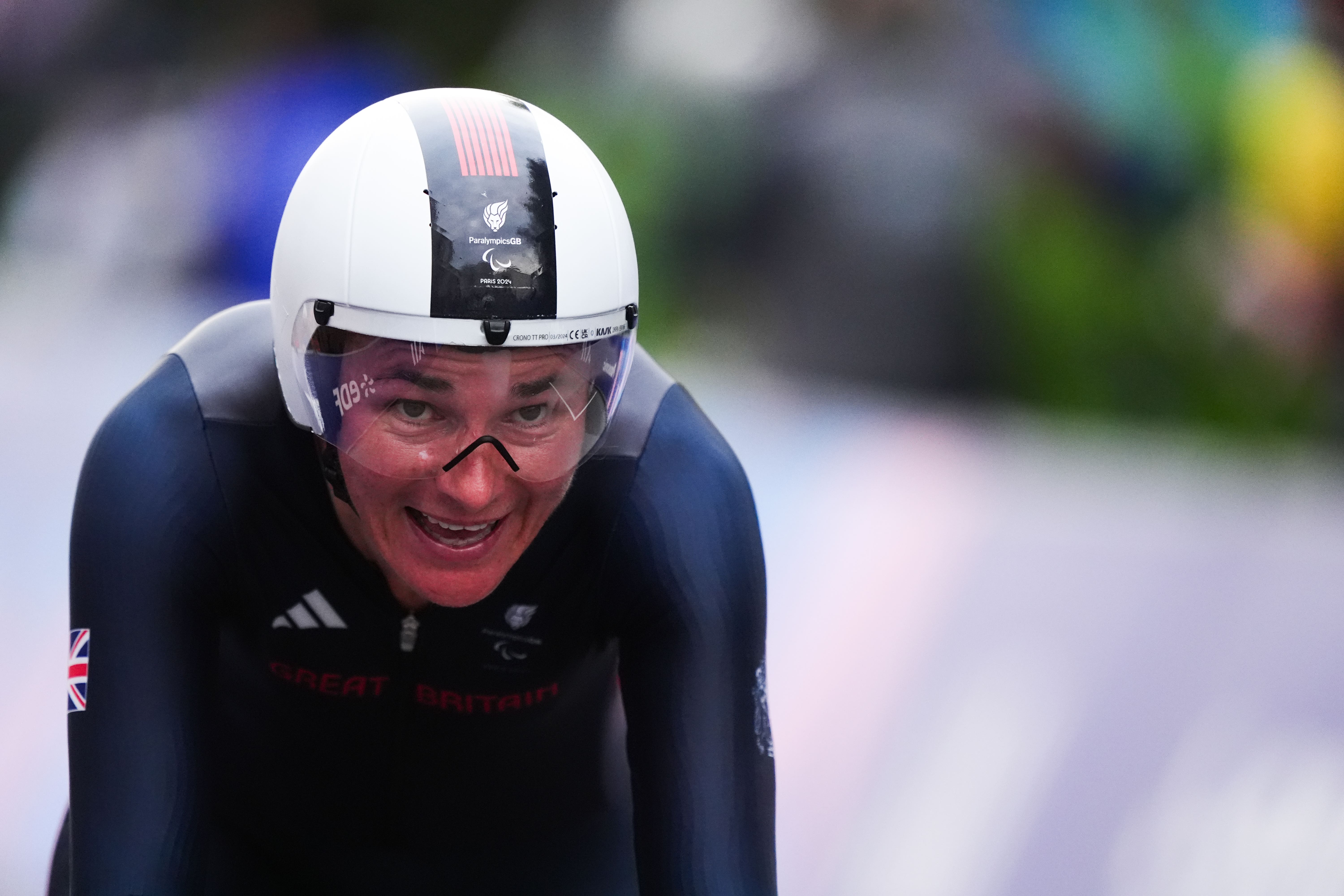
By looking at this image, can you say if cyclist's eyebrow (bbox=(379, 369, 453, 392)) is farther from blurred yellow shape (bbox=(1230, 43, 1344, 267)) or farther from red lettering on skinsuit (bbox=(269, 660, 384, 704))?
blurred yellow shape (bbox=(1230, 43, 1344, 267))

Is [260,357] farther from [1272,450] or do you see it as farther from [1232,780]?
[1272,450]

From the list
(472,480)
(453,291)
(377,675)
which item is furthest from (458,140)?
(377,675)

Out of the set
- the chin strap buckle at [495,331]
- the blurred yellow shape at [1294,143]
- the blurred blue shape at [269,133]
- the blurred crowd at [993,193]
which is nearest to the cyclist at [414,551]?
the chin strap buckle at [495,331]

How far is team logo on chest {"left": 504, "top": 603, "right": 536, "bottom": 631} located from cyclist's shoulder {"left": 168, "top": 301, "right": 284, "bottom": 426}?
1.52ft

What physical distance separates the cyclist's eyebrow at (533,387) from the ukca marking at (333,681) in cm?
63

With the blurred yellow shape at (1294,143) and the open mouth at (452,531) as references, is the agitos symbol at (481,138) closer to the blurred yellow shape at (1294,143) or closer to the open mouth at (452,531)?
the open mouth at (452,531)

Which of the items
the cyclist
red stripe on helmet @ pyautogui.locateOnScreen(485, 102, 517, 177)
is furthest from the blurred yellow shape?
red stripe on helmet @ pyautogui.locateOnScreen(485, 102, 517, 177)

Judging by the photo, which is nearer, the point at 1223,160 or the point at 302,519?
the point at 302,519

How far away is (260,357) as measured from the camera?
2600 millimetres

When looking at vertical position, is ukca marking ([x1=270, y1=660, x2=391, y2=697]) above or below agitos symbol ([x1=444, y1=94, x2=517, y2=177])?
below

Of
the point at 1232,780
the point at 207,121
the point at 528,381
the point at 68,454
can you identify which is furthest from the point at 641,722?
the point at 207,121

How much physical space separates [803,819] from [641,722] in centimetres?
183

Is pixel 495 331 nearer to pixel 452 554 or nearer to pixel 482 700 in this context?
pixel 452 554

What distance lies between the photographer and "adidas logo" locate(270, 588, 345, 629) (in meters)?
2.55
